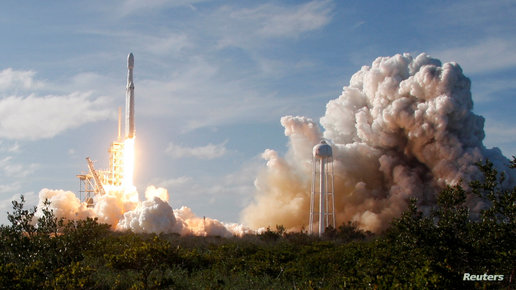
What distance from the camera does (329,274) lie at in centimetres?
1895

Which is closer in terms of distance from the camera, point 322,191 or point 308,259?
point 308,259

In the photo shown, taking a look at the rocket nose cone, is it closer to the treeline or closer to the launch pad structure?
the launch pad structure

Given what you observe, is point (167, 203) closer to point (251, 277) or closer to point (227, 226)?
point (227, 226)

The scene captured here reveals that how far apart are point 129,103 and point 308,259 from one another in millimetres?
29026

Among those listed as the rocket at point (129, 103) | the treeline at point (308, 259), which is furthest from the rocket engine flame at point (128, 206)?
the treeline at point (308, 259)

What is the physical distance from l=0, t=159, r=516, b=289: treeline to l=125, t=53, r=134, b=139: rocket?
22002mm

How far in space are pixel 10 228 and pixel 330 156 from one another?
27.8m

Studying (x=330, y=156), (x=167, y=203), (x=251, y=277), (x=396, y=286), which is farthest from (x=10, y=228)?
(x=330, y=156)

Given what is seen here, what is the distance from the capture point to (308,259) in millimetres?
20469

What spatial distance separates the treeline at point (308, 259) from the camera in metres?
13.5

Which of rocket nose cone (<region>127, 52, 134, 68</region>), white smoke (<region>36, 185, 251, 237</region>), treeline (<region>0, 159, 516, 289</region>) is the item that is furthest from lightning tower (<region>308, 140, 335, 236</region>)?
treeline (<region>0, 159, 516, 289</region>)

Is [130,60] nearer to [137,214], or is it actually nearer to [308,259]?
[137,214]

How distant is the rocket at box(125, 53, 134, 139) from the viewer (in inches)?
1791

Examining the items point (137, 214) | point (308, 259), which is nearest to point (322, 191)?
point (137, 214)
